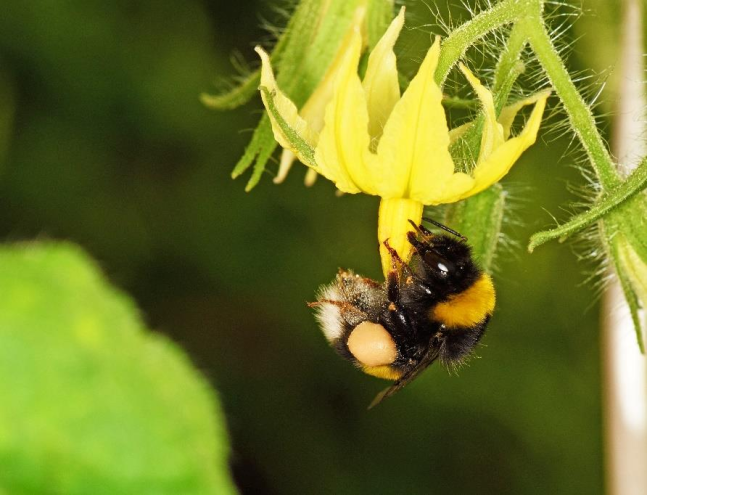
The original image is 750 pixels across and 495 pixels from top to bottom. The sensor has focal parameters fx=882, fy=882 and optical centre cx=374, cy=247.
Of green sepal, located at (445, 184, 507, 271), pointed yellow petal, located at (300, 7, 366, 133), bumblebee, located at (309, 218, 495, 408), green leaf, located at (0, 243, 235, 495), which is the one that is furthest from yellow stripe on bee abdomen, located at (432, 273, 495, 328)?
green leaf, located at (0, 243, 235, 495)

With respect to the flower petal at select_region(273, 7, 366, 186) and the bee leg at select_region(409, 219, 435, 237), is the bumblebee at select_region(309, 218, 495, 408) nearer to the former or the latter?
the bee leg at select_region(409, 219, 435, 237)

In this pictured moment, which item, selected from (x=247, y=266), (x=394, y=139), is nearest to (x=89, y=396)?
(x=247, y=266)

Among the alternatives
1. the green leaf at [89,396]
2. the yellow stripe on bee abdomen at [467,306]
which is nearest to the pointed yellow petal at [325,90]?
the yellow stripe on bee abdomen at [467,306]

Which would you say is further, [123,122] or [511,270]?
[123,122]

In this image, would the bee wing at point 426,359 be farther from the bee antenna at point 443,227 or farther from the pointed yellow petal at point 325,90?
the pointed yellow petal at point 325,90
